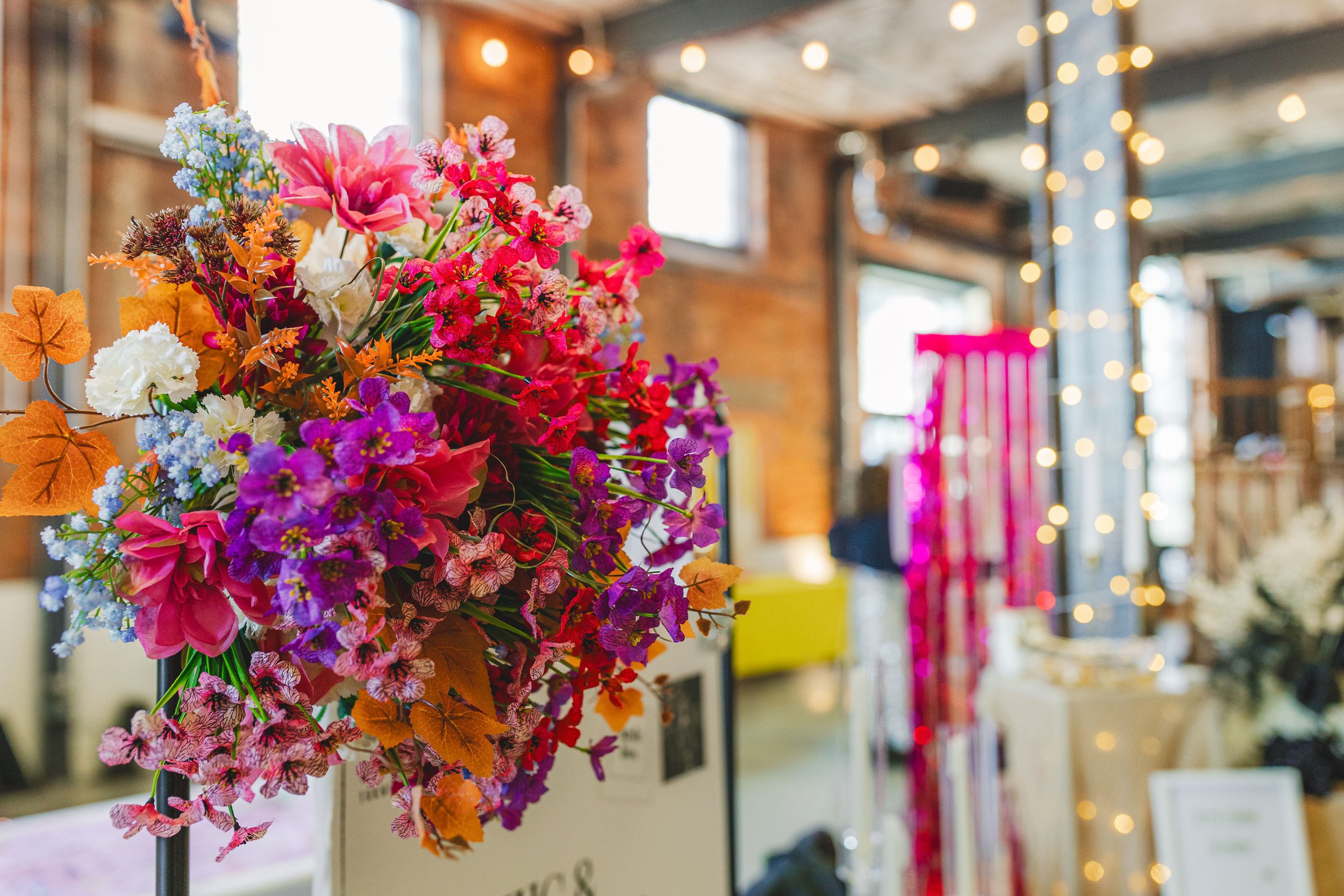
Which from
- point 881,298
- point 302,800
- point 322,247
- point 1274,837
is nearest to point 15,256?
point 302,800

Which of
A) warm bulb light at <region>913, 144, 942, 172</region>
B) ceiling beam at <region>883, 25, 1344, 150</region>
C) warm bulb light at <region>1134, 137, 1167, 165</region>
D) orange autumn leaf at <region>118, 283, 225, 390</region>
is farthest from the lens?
warm bulb light at <region>913, 144, 942, 172</region>

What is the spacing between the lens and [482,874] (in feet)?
2.59

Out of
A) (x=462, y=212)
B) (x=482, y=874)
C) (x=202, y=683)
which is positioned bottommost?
(x=482, y=874)

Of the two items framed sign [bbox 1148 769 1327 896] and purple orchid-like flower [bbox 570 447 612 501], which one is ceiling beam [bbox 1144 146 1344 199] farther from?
purple orchid-like flower [bbox 570 447 612 501]

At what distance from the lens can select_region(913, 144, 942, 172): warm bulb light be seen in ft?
27.0

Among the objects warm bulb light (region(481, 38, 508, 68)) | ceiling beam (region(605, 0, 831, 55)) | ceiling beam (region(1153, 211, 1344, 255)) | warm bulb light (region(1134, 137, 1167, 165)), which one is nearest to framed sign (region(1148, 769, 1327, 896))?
warm bulb light (region(1134, 137, 1167, 165))

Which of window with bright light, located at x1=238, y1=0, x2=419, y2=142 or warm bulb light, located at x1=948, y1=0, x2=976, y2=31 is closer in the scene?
window with bright light, located at x1=238, y1=0, x2=419, y2=142

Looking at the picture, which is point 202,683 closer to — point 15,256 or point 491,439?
point 491,439

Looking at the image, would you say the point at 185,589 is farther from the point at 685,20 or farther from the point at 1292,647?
the point at 685,20

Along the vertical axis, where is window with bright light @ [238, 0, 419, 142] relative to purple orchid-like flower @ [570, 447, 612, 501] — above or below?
above

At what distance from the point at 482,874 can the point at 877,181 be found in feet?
23.4

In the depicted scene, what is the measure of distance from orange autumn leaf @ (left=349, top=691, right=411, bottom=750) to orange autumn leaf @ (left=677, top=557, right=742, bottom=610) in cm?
19

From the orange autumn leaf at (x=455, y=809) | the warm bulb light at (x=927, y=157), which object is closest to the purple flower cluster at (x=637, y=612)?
the orange autumn leaf at (x=455, y=809)

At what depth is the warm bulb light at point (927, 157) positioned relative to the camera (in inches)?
324
